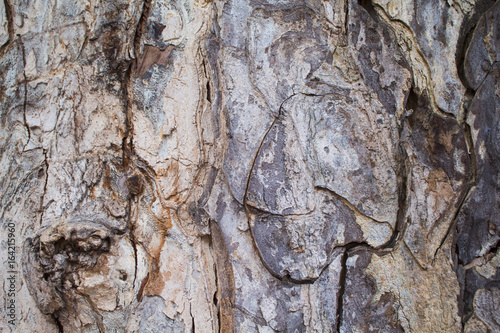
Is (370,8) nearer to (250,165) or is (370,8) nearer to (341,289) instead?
(250,165)

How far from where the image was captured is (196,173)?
3.31 ft

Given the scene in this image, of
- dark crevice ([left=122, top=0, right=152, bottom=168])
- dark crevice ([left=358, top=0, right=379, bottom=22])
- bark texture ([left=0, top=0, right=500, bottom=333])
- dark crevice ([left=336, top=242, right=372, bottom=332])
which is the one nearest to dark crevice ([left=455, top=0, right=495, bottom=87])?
bark texture ([left=0, top=0, right=500, bottom=333])

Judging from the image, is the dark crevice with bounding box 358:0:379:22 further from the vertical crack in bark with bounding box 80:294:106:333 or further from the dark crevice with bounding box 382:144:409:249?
the vertical crack in bark with bounding box 80:294:106:333

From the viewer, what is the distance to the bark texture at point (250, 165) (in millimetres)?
935

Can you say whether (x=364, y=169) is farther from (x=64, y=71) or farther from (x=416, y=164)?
(x=64, y=71)

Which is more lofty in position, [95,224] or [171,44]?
[171,44]

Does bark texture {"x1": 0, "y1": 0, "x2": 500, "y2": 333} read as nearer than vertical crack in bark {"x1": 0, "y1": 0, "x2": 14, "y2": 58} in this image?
Yes

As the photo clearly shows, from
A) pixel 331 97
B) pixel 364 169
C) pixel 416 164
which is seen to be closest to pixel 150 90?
pixel 331 97

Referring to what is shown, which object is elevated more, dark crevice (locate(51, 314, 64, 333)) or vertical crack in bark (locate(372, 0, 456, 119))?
vertical crack in bark (locate(372, 0, 456, 119))

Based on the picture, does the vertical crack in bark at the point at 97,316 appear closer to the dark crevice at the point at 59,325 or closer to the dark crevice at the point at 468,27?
the dark crevice at the point at 59,325

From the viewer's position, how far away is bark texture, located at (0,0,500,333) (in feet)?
3.07

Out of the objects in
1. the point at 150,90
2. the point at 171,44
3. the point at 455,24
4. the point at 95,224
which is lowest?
the point at 95,224

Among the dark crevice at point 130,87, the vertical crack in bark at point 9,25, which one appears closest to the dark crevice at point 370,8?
the dark crevice at point 130,87

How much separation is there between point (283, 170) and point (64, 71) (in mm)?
700
